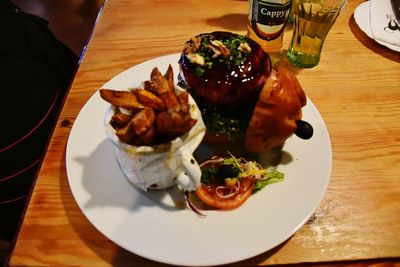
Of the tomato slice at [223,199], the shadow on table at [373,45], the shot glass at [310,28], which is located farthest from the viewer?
the shadow on table at [373,45]

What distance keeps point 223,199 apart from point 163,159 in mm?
160

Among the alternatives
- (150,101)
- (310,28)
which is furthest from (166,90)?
(310,28)

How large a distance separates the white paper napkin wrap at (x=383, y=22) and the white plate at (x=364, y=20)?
0.01m

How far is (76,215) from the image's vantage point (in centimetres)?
71

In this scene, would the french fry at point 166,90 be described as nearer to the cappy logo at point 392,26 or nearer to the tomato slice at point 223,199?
the tomato slice at point 223,199

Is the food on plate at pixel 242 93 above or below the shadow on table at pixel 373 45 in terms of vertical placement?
above

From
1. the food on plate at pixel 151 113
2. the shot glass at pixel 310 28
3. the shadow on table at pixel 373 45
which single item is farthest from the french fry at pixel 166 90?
the shadow on table at pixel 373 45

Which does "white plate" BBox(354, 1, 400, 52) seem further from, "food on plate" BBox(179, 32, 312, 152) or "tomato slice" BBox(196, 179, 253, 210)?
"tomato slice" BBox(196, 179, 253, 210)

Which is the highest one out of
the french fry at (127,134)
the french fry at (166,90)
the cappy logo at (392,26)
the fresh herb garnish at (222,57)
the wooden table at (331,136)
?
the french fry at (166,90)

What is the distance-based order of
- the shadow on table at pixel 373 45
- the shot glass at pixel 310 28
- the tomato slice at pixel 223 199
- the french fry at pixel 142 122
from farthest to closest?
the shadow on table at pixel 373 45, the shot glass at pixel 310 28, the tomato slice at pixel 223 199, the french fry at pixel 142 122

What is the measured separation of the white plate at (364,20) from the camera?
113 centimetres

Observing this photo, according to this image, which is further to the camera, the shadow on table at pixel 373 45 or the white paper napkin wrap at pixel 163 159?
the shadow on table at pixel 373 45

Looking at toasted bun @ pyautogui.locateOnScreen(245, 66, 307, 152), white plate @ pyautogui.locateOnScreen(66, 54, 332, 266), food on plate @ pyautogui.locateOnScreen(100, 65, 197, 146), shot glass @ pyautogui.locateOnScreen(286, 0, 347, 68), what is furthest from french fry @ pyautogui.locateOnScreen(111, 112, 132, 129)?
shot glass @ pyautogui.locateOnScreen(286, 0, 347, 68)

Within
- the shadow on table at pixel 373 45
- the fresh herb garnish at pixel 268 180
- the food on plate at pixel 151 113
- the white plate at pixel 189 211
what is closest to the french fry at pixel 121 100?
the food on plate at pixel 151 113
